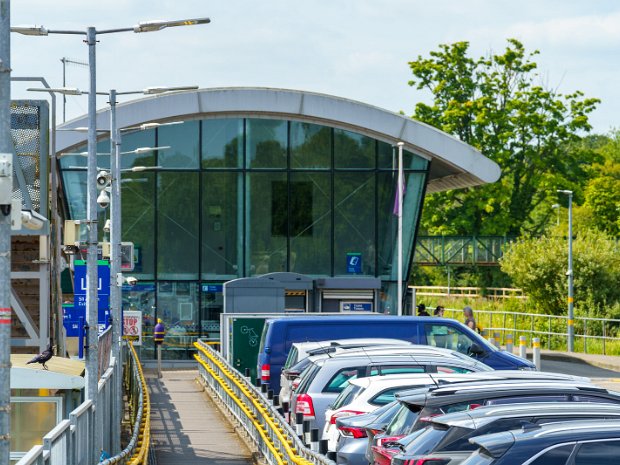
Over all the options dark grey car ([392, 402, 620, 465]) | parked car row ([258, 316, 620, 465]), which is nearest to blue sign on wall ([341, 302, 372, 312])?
parked car row ([258, 316, 620, 465])

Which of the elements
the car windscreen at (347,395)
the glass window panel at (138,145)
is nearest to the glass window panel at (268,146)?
the glass window panel at (138,145)

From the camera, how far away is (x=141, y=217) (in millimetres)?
47562

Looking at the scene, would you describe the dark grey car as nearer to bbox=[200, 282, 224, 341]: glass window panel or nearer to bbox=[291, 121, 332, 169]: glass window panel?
bbox=[200, 282, 224, 341]: glass window panel

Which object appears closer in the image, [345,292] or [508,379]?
[508,379]

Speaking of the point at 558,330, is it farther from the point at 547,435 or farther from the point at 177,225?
the point at 547,435

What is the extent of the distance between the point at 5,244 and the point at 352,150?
37.6 meters

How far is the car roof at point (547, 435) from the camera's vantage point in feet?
29.8

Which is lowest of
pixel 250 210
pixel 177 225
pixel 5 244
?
pixel 5 244

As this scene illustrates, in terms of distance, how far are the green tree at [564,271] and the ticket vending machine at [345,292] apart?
10506 millimetres

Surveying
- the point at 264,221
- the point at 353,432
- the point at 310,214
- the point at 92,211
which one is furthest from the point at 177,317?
the point at 353,432

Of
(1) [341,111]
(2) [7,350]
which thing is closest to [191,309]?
(1) [341,111]

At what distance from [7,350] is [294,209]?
123 feet

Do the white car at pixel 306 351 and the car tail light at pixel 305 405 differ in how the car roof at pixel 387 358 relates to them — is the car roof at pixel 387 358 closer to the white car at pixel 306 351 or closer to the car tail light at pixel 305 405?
the car tail light at pixel 305 405

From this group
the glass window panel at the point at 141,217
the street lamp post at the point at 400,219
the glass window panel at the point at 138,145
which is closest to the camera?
the street lamp post at the point at 400,219
